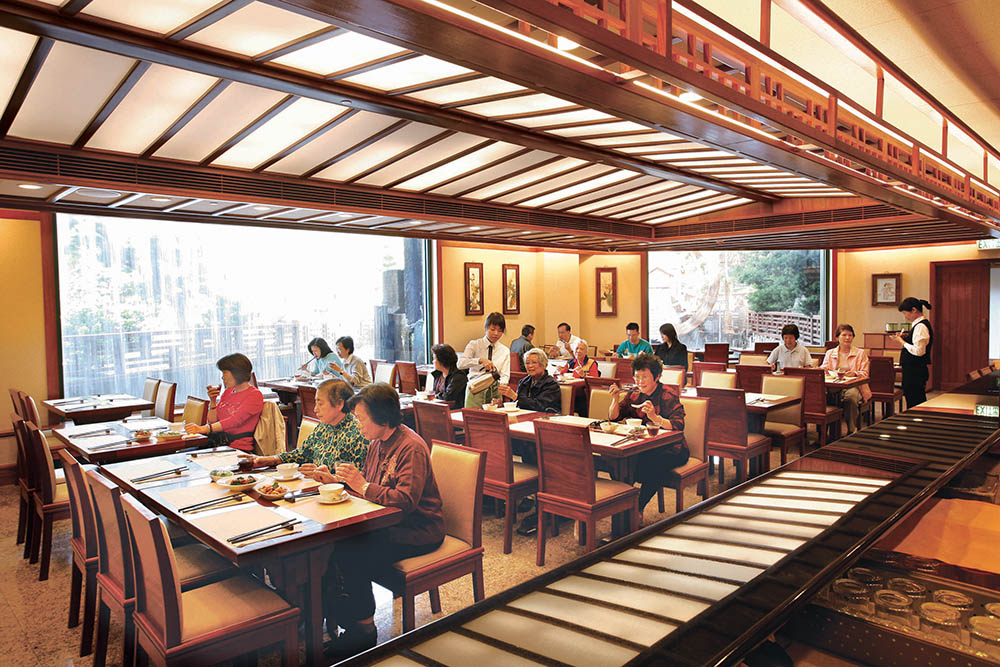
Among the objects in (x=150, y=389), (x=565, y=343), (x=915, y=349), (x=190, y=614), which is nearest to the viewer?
(x=190, y=614)

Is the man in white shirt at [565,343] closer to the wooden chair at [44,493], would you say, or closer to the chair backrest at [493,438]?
the chair backrest at [493,438]

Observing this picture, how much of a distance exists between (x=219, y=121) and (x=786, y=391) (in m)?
5.67

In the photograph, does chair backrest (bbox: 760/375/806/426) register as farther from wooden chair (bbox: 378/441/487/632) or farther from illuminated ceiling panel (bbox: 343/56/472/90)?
illuminated ceiling panel (bbox: 343/56/472/90)

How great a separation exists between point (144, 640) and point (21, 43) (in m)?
3.07

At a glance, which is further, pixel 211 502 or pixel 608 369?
pixel 608 369

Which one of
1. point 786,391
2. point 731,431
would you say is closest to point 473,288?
point 786,391

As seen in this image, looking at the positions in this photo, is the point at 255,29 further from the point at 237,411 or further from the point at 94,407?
the point at 94,407

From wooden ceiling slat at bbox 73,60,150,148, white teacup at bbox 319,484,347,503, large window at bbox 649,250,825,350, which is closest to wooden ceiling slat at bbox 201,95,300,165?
wooden ceiling slat at bbox 73,60,150,148

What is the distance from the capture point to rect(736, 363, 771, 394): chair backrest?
688 centimetres

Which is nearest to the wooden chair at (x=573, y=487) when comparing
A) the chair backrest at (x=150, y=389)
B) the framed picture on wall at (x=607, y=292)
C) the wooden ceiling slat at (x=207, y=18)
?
the wooden ceiling slat at (x=207, y=18)

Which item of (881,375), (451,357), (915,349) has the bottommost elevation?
(881,375)

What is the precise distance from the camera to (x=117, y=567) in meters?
2.84

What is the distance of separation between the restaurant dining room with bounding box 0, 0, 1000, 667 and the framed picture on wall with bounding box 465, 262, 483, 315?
8 centimetres

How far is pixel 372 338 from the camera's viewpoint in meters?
9.81
